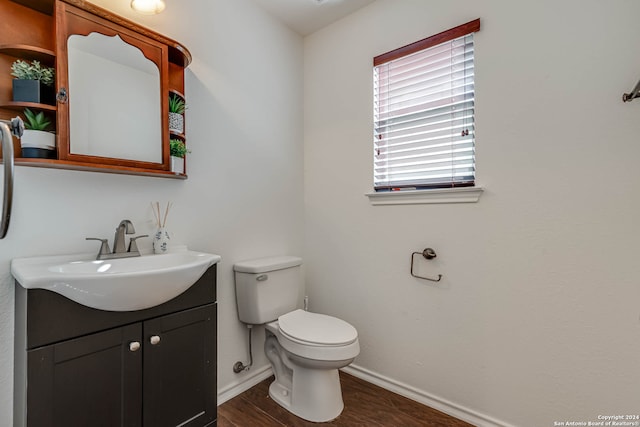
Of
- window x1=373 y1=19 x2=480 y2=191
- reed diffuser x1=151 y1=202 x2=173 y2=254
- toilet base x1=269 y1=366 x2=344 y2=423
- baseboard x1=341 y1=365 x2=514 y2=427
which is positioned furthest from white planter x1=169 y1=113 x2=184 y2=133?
baseboard x1=341 y1=365 x2=514 y2=427

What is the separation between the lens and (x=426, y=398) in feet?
5.82

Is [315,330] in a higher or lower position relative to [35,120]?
lower

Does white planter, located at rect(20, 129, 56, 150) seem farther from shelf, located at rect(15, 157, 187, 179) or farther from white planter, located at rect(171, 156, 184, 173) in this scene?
white planter, located at rect(171, 156, 184, 173)

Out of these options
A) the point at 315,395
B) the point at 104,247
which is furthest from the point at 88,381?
the point at 315,395

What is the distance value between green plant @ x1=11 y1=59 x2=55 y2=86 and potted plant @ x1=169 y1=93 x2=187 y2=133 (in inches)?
17.4

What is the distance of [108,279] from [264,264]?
94 centimetres

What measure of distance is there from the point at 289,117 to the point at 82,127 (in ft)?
4.27

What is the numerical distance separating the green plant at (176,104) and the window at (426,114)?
1.14m

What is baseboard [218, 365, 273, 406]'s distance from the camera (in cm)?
180

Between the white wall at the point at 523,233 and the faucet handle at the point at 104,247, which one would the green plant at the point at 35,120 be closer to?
the faucet handle at the point at 104,247

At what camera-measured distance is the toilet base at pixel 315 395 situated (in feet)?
5.38

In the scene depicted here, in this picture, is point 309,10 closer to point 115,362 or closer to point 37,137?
point 37,137

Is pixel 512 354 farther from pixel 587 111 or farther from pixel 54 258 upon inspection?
pixel 54 258

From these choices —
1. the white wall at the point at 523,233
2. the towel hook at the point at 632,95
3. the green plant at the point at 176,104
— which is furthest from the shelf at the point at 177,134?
the towel hook at the point at 632,95
